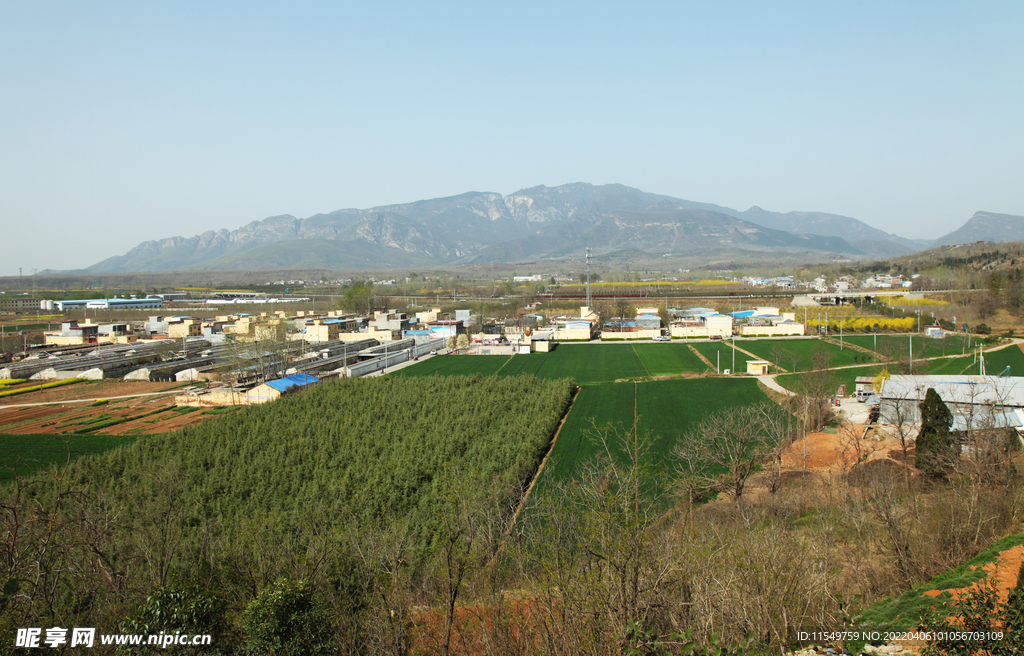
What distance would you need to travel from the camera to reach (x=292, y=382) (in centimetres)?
2566

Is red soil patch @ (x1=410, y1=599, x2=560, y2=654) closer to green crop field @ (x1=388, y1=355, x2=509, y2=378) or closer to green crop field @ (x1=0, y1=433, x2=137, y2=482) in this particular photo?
green crop field @ (x1=0, y1=433, x2=137, y2=482)

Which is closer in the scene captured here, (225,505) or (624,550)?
(624,550)

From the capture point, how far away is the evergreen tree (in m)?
11.7

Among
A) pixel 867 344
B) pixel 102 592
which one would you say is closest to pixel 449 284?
pixel 867 344

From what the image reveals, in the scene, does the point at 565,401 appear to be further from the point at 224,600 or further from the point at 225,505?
the point at 224,600

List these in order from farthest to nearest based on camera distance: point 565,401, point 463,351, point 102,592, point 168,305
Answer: point 168,305 < point 463,351 < point 565,401 < point 102,592

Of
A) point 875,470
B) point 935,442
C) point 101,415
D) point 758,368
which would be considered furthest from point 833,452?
point 101,415


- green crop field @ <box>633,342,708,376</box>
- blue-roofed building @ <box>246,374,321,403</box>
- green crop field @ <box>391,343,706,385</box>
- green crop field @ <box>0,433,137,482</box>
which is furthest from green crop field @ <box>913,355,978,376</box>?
green crop field @ <box>0,433,137,482</box>

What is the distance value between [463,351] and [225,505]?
2629cm

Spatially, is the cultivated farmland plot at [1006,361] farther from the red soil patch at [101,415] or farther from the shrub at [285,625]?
the red soil patch at [101,415]

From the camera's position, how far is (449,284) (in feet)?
327

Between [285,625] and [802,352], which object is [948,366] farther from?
[285,625]

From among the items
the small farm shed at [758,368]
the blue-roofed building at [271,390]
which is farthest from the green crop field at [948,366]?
the blue-roofed building at [271,390]

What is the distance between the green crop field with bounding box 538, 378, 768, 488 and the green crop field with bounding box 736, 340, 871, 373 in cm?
565
